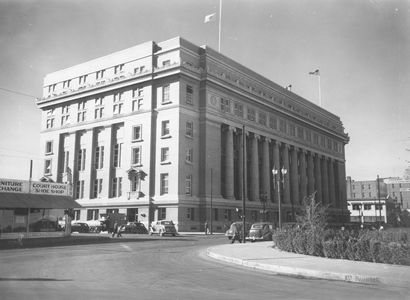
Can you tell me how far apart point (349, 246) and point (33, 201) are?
1115 inches

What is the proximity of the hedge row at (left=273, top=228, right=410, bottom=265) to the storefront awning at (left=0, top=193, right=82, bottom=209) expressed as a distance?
22.8 meters

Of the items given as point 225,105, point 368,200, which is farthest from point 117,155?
point 368,200

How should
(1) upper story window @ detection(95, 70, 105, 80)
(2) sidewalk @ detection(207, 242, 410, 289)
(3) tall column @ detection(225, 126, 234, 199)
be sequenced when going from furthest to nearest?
(1) upper story window @ detection(95, 70, 105, 80)
(3) tall column @ detection(225, 126, 234, 199)
(2) sidewalk @ detection(207, 242, 410, 289)

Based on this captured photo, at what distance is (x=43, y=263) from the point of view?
15.7m

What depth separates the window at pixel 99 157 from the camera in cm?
6769

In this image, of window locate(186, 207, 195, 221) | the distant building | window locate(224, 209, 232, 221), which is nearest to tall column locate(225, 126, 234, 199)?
window locate(224, 209, 232, 221)

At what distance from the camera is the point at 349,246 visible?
54.5ft

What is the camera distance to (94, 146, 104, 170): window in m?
67.7

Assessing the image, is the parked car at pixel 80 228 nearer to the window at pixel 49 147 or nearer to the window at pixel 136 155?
the window at pixel 136 155

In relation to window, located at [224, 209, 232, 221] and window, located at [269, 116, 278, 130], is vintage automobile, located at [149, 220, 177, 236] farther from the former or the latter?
window, located at [269, 116, 278, 130]

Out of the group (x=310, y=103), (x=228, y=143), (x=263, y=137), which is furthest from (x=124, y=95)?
(x=310, y=103)

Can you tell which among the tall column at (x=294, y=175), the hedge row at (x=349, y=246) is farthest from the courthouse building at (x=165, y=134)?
the hedge row at (x=349, y=246)

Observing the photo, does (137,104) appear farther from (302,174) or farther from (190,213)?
(302,174)

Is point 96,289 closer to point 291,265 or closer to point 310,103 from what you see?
point 291,265
